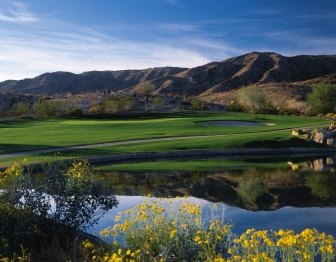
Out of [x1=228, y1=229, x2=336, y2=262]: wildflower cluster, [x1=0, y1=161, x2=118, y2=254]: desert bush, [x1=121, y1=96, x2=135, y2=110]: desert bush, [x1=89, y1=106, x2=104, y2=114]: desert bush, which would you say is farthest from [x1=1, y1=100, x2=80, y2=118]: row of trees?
[x1=228, y1=229, x2=336, y2=262]: wildflower cluster

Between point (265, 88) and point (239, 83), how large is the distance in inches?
1183

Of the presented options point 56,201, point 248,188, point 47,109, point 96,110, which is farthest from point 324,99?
point 56,201

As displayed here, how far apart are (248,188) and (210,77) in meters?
118

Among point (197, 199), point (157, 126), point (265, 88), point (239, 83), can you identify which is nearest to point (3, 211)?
point (197, 199)

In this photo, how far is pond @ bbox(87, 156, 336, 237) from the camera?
11.5 meters

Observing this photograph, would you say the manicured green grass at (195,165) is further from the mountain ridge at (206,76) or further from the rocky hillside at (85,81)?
the rocky hillside at (85,81)

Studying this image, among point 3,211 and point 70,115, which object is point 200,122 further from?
point 3,211

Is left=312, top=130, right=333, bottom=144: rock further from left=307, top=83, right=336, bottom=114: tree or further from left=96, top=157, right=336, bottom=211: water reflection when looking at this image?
left=307, top=83, right=336, bottom=114: tree

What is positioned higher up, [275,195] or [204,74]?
[204,74]

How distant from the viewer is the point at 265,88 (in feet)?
293

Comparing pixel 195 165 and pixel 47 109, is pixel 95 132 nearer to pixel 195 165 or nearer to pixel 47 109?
pixel 195 165

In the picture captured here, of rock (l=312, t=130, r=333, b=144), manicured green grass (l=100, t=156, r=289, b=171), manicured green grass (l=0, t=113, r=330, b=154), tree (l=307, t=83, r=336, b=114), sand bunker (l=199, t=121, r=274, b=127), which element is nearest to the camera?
manicured green grass (l=100, t=156, r=289, b=171)

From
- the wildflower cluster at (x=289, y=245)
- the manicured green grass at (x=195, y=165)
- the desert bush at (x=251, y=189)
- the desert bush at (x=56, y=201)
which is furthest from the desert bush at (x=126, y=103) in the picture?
the wildflower cluster at (x=289, y=245)

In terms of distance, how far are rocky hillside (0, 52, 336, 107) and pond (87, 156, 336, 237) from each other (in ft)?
263
